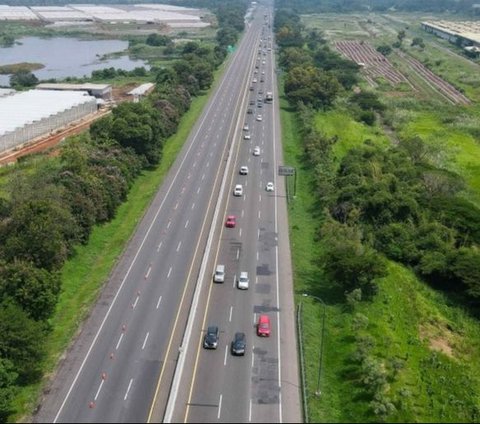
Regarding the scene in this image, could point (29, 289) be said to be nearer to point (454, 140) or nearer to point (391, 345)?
point (391, 345)

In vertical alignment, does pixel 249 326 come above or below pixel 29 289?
below

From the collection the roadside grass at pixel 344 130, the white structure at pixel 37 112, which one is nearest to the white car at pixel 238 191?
the roadside grass at pixel 344 130

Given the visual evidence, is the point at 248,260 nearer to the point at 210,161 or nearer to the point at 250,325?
the point at 250,325

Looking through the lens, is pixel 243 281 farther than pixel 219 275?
No

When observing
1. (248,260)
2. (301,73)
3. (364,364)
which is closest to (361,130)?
(301,73)

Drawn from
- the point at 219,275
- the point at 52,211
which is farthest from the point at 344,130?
the point at 52,211

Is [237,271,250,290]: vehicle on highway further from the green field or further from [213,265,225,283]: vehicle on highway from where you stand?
the green field
